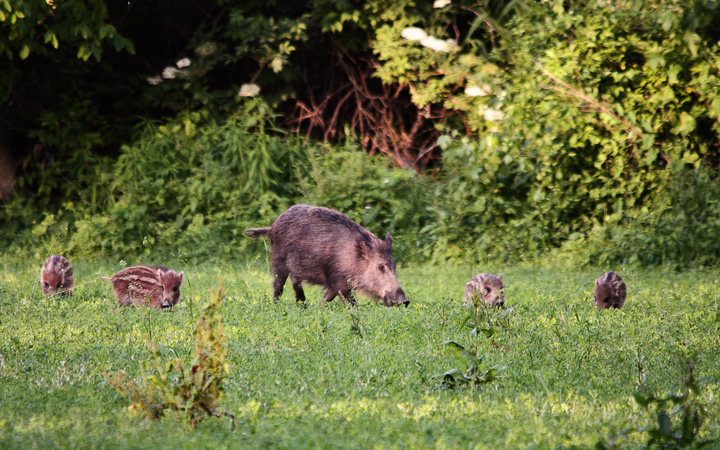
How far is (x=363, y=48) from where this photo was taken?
14383mm

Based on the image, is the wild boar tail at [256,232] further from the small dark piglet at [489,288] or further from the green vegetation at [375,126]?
the green vegetation at [375,126]

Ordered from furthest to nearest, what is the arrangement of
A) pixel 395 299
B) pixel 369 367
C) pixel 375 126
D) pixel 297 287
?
pixel 375 126
pixel 297 287
pixel 395 299
pixel 369 367

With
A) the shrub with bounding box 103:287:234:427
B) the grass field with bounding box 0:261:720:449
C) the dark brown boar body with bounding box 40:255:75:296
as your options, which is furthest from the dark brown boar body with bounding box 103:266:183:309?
the shrub with bounding box 103:287:234:427

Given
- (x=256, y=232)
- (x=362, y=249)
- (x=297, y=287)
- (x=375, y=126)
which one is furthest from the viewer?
(x=375, y=126)

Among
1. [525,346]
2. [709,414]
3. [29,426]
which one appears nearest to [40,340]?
[29,426]

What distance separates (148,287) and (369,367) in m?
3.48

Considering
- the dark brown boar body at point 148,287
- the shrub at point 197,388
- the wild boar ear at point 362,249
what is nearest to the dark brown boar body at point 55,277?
the dark brown boar body at point 148,287

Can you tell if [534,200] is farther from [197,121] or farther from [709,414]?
[709,414]

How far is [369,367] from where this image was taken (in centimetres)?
550

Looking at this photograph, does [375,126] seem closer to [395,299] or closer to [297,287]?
[297,287]

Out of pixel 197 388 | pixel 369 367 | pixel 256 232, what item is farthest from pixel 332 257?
pixel 197 388

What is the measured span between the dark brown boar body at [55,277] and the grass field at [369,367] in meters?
0.14

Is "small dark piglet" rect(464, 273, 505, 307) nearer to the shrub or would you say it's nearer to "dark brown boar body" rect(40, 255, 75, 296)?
the shrub

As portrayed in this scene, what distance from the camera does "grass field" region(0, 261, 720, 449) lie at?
4.09 m
